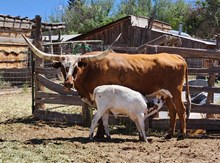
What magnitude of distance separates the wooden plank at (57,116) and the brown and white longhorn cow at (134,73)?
1992 mm

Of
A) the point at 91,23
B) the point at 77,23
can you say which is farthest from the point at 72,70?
the point at 77,23

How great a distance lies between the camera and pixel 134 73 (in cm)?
878

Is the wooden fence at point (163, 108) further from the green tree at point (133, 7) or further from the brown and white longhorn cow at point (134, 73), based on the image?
the green tree at point (133, 7)

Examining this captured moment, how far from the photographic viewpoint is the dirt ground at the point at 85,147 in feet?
22.1

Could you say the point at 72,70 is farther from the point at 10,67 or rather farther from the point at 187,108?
the point at 10,67

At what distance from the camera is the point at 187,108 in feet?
30.5

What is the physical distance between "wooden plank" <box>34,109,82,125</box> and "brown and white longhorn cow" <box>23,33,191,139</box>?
78.4 inches

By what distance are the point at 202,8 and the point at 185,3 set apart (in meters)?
12.1

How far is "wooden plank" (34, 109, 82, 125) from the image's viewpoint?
10.7 metres

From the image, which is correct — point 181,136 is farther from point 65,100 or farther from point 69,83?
point 65,100

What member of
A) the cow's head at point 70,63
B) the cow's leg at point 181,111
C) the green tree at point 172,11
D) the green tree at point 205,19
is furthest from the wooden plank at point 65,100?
the green tree at point 172,11

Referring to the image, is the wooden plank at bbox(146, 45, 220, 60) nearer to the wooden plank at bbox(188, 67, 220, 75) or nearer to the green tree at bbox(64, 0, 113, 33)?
the wooden plank at bbox(188, 67, 220, 75)

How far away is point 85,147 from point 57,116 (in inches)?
144

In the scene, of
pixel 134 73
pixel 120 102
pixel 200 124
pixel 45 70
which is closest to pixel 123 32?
Result: pixel 45 70
